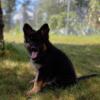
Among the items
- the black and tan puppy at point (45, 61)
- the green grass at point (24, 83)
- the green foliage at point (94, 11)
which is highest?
the black and tan puppy at point (45, 61)

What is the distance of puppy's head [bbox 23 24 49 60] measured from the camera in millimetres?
6039

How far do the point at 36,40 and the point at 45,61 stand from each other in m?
0.50

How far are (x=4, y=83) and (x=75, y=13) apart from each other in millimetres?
23205

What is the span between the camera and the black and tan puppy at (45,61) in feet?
20.0

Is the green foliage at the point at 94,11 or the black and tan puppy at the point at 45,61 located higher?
the black and tan puppy at the point at 45,61

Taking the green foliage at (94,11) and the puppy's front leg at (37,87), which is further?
the green foliage at (94,11)

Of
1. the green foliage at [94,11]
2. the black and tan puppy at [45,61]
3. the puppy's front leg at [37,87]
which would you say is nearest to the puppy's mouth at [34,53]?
the black and tan puppy at [45,61]

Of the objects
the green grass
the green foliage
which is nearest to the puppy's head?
the green grass

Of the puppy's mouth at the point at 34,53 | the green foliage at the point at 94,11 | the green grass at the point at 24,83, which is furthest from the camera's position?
the green foliage at the point at 94,11

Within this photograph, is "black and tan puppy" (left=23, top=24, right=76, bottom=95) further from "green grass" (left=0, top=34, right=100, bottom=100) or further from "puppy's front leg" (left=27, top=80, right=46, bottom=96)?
"green grass" (left=0, top=34, right=100, bottom=100)

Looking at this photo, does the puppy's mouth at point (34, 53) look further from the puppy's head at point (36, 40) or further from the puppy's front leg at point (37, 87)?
the puppy's front leg at point (37, 87)

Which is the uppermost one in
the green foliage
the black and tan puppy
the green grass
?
the black and tan puppy

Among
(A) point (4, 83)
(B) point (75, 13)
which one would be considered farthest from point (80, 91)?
(B) point (75, 13)

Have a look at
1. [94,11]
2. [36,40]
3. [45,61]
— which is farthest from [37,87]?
[94,11]
